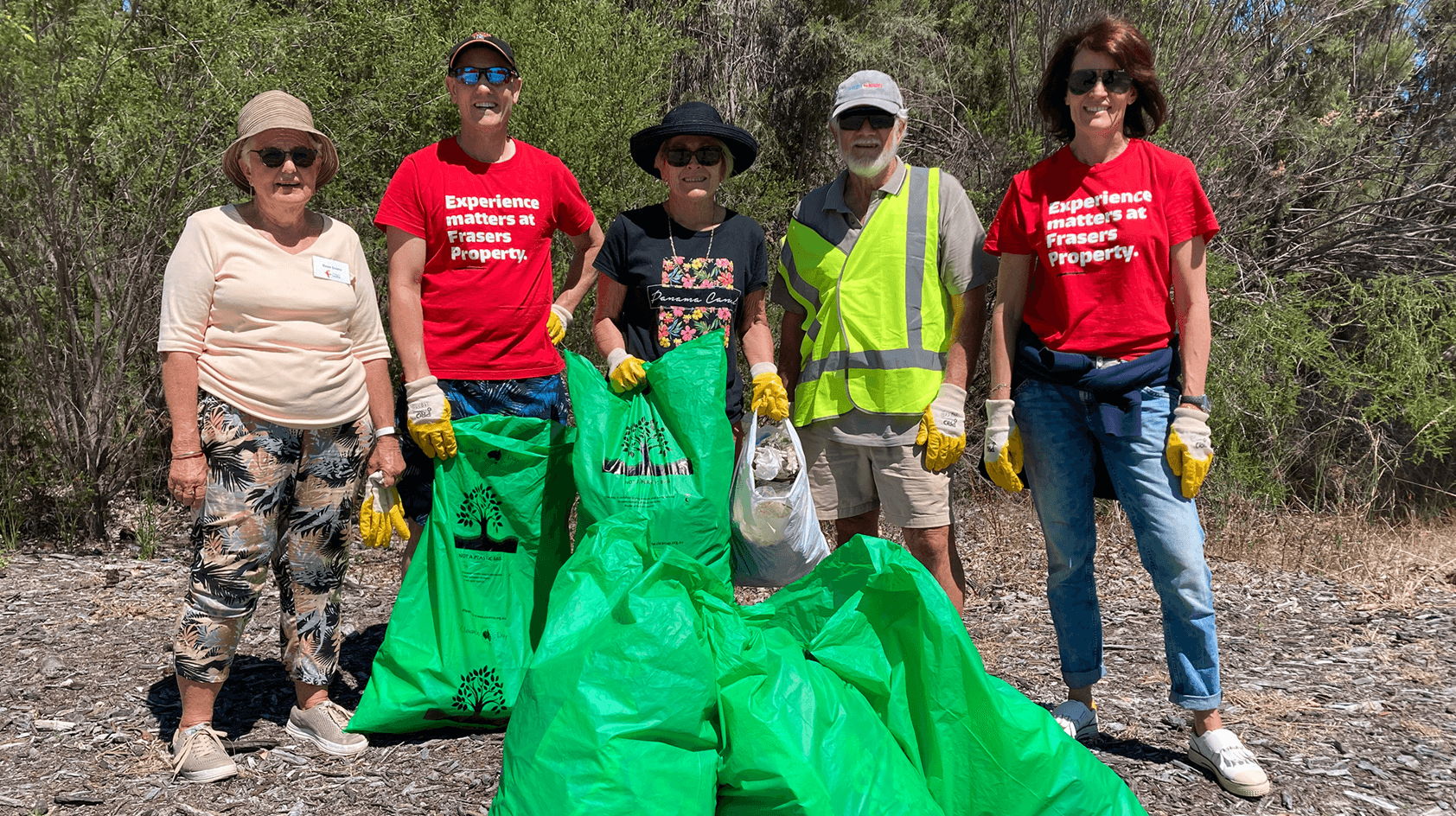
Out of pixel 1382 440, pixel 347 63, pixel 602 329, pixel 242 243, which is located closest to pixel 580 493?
pixel 602 329

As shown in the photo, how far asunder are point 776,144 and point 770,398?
5195 mm

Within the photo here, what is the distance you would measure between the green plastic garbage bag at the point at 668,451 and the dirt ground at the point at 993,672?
88 cm

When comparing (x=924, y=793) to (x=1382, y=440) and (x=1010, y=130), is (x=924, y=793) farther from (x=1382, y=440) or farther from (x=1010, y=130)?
(x=1382, y=440)

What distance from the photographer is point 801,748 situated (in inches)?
81.0

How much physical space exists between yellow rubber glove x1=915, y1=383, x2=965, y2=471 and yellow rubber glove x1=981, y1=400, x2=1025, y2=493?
102 mm

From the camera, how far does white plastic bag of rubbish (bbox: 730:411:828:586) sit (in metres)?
2.97

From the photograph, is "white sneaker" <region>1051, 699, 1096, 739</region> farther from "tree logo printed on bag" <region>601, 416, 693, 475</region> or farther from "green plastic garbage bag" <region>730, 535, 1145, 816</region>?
"tree logo printed on bag" <region>601, 416, 693, 475</region>

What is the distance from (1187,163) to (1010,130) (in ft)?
13.1

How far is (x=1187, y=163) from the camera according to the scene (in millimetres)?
2812

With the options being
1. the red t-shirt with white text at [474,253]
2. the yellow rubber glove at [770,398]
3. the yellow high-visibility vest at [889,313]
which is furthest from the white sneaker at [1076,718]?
the red t-shirt with white text at [474,253]

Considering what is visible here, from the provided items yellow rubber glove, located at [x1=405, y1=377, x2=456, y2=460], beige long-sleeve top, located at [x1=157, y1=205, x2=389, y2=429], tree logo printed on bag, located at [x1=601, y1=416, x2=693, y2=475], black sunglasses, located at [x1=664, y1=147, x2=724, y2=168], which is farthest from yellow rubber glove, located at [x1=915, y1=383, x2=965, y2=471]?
beige long-sleeve top, located at [x1=157, y1=205, x2=389, y2=429]

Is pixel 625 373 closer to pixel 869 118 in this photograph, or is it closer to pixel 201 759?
pixel 869 118

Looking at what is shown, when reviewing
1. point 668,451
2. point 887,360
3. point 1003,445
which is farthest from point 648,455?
point 1003,445

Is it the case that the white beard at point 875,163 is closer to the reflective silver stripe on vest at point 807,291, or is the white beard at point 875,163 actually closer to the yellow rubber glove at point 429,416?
the reflective silver stripe on vest at point 807,291
